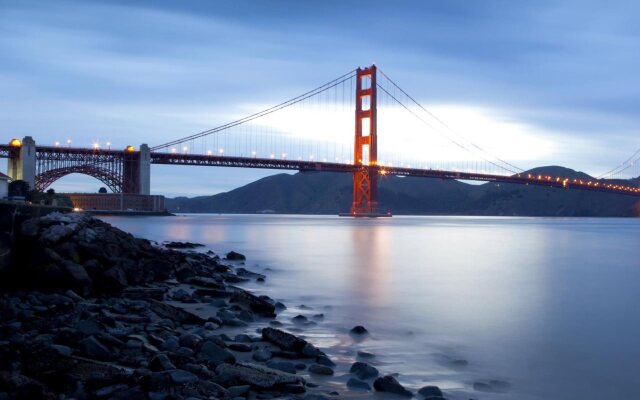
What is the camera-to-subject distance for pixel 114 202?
70062mm

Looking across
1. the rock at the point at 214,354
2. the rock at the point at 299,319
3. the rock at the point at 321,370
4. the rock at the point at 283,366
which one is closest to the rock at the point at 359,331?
the rock at the point at 299,319

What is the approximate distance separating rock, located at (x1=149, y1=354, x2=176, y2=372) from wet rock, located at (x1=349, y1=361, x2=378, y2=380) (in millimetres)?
1668

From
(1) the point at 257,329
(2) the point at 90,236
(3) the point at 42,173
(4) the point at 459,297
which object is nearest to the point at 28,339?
(1) the point at 257,329

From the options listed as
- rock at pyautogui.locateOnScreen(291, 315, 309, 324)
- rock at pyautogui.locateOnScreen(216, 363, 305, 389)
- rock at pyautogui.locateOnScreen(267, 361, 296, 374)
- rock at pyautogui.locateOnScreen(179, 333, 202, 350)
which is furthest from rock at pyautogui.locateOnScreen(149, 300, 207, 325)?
rock at pyautogui.locateOnScreen(216, 363, 305, 389)

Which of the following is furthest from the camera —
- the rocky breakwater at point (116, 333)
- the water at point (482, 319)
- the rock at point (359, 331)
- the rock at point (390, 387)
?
the rock at point (359, 331)

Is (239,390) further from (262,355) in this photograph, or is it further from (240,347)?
(240,347)

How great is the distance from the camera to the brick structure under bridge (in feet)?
229

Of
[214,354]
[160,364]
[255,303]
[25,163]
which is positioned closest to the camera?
[160,364]

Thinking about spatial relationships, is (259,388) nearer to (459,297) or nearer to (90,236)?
(90,236)

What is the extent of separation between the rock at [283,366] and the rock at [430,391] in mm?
1049

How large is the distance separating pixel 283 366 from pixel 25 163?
6415cm

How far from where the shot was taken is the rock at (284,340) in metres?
5.79

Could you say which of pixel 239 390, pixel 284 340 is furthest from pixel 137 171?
pixel 239 390

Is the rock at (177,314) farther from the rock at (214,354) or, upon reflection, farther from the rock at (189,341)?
the rock at (214,354)
